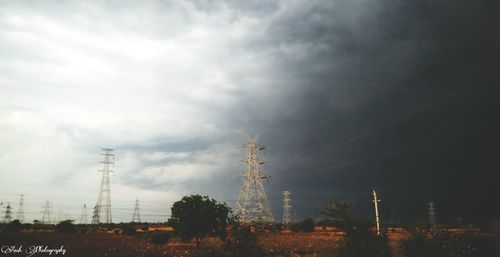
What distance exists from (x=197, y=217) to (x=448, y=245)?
110 ft

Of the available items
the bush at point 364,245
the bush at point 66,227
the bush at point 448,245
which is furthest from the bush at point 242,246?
the bush at point 66,227

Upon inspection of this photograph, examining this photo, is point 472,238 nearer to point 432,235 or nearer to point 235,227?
point 432,235

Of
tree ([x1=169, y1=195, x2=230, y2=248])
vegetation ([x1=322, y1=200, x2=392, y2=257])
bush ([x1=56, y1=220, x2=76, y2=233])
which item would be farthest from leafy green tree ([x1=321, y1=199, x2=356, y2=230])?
bush ([x1=56, y1=220, x2=76, y2=233])

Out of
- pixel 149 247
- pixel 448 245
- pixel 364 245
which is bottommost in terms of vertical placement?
pixel 149 247

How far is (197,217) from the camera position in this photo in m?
51.8

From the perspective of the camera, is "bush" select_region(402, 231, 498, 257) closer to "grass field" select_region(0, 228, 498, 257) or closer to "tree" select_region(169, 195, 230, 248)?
"grass field" select_region(0, 228, 498, 257)

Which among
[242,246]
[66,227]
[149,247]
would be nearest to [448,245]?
[242,246]

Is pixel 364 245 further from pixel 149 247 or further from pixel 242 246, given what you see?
pixel 149 247

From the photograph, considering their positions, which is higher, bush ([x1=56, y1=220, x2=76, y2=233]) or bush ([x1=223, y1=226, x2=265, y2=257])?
bush ([x1=223, y1=226, x2=265, y2=257])

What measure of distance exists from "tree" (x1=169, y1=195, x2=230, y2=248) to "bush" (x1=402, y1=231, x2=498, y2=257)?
2809 cm

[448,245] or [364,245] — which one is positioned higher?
[364,245]

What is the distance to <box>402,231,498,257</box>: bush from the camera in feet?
96.2

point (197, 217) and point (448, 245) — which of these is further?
point (197, 217)

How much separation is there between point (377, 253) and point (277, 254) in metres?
22.9
